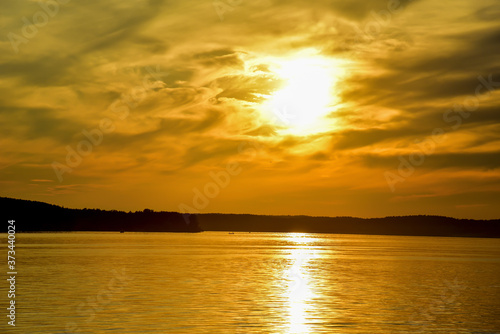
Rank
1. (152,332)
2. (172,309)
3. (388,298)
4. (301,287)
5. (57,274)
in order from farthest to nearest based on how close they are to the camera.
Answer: (57,274) → (301,287) → (388,298) → (172,309) → (152,332)

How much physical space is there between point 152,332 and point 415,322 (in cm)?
1862

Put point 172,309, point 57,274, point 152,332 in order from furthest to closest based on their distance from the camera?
point 57,274 < point 172,309 < point 152,332

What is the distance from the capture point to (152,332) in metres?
34.6

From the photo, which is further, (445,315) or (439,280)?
(439,280)

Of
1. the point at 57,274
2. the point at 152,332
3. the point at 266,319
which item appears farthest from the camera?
the point at 57,274

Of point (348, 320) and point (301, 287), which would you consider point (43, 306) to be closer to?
point (348, 320)

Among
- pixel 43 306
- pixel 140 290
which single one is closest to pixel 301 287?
pixel 140 290

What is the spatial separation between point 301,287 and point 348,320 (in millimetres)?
21064

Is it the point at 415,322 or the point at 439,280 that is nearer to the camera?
the point at 415,322

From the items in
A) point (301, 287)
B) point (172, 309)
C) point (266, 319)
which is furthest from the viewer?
point (301, 287)

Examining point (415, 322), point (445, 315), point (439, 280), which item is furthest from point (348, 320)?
point (439, 280)

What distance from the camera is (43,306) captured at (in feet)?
143

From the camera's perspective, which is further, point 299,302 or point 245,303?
point 299,302

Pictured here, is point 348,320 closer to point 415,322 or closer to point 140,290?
point 415,322
